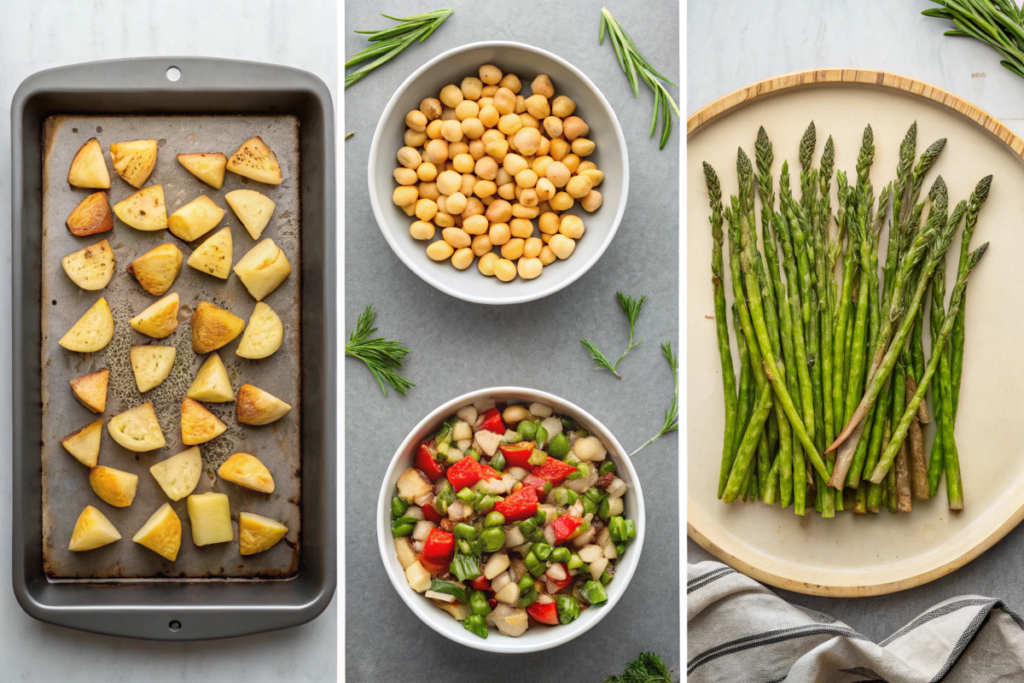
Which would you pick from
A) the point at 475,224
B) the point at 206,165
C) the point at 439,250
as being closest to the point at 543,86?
the point at 475,224

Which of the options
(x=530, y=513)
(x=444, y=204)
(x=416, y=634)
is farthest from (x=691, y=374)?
(x=416, y=634)

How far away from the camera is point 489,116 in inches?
64.2

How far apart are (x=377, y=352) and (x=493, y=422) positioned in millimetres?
343

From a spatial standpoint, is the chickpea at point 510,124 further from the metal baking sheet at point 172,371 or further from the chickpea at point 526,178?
the metal baking sheet at point 172,371

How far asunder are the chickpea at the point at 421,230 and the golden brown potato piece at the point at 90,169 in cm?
77

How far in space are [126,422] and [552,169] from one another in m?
1.21

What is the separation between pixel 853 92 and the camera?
179cm

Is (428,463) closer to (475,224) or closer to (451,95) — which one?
(475,224)

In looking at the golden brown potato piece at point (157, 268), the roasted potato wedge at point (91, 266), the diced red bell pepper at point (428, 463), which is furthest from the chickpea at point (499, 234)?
the roasted potato wedge at point (91, 266)

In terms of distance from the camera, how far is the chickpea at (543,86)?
5.31 feet

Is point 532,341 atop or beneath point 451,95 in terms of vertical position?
beneath

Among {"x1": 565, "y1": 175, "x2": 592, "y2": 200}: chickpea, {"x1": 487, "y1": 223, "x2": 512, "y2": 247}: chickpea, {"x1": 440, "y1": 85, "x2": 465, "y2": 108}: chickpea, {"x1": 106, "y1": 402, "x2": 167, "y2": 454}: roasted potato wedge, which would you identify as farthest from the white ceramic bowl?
{"x1": 440, "y1": 85, "x2": 465, "y2": 108}: chickpea

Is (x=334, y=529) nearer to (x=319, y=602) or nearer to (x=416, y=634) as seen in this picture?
(x=319, y=602)

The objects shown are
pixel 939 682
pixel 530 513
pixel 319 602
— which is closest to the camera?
pixel 530 513
